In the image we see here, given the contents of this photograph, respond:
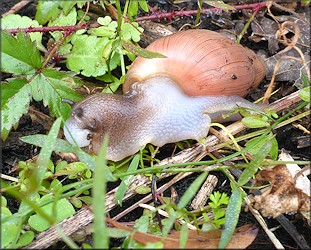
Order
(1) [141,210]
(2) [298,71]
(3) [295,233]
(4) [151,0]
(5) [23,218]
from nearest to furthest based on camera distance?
(5) [23,218]
(3) [295,233]
(1) [141,210]
(2) [298,71]
(4) [151,0]

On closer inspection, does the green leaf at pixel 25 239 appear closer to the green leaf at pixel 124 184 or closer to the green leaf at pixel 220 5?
the green leaf at pixel 124 184

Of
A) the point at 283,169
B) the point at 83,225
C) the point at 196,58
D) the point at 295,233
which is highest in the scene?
the point at 196,58

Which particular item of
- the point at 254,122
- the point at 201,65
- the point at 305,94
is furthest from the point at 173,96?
the point at 305,94

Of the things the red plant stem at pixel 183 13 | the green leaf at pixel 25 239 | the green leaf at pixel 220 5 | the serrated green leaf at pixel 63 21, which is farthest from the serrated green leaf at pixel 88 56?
the green leaf at pixel 25 239

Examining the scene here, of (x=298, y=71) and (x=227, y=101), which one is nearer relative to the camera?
(x=227, y=101)

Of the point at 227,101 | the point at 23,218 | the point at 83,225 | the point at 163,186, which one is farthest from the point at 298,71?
the point at 23,218

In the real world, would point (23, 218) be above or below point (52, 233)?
above

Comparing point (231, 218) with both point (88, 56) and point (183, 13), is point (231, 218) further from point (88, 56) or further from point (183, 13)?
point (183, 13)

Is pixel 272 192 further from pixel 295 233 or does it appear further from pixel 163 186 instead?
pixel 163 186
